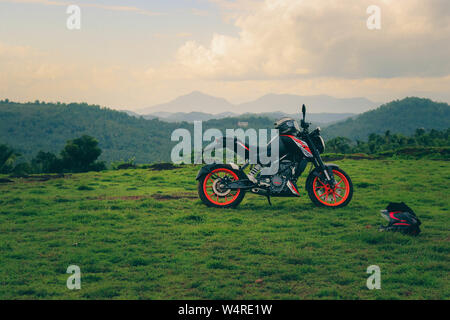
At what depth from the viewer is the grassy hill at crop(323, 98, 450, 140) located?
411 ft

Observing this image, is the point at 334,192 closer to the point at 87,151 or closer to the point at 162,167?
the point at 162,167

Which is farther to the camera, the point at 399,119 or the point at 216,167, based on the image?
the point at 399,119

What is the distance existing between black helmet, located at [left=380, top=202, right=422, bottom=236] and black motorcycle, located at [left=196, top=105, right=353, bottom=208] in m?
2.74

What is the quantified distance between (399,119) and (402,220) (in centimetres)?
13839

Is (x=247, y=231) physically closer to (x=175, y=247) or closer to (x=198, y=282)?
(x=175, y=247)

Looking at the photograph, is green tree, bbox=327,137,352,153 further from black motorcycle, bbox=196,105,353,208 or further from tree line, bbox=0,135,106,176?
black motorcycle, bbox=196,105,353,208

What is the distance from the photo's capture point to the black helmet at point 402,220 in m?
8.15

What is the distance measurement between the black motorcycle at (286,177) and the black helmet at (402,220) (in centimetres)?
274

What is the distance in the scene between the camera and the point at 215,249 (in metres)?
7.46

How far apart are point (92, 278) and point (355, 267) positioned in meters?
3.75

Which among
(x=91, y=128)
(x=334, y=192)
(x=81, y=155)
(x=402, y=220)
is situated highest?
(x=91, y=128)

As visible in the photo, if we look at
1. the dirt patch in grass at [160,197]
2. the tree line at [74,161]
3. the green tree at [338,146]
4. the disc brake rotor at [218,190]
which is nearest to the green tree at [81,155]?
the tree line at [74,161]

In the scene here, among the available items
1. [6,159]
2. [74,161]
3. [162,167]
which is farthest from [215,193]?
[6,159]

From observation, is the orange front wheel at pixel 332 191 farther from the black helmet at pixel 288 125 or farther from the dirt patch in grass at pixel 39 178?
the dirt patch in grass at pixel 39 178
